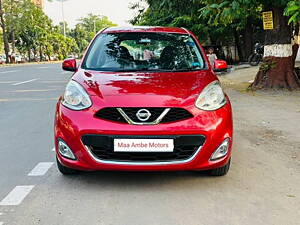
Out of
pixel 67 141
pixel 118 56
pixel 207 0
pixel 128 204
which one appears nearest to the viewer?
pixel 128 204

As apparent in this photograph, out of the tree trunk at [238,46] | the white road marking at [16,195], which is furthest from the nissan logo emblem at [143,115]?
the tree trunk at [238,46]

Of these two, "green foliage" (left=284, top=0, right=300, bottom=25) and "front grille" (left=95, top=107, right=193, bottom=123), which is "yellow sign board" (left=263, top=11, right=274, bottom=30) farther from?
"front grille" (left=95, top=107, right=193, bottom=123)

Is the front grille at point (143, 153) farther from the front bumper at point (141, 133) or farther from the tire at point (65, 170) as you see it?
the tire at point (65, 170)

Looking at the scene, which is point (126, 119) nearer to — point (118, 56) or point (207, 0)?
point (118, 56)

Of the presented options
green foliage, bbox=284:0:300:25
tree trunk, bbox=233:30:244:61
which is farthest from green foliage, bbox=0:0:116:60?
green foliage, bbox=284:0:300:25

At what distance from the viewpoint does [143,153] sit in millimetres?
3504

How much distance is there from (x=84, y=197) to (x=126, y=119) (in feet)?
2.62

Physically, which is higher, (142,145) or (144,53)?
(144,53)

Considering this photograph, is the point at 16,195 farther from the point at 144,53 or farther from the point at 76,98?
the point at 144,53

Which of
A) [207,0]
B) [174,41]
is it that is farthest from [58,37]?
[174,41]

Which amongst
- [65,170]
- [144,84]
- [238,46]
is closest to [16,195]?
[65,170]

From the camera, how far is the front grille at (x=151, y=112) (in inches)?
137

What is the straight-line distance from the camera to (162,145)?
3471mm

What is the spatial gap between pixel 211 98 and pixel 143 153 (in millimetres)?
857
